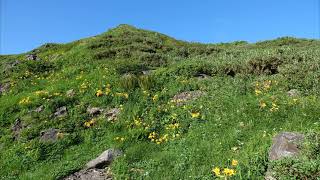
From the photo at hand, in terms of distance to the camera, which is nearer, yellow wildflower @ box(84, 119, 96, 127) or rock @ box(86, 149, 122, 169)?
rock @ box(86, 149, 122, 169)

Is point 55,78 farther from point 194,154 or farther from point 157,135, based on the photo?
point 194,154

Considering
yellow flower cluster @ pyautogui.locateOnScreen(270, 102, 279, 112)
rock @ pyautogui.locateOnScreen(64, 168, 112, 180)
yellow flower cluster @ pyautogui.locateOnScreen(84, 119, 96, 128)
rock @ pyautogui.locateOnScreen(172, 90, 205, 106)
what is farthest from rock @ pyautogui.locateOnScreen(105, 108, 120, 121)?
yellow flower cluster @ pyautogui.locateOnScreen(270, 102, 279, 112)

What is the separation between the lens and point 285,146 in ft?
36.6

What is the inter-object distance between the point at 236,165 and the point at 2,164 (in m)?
8.38

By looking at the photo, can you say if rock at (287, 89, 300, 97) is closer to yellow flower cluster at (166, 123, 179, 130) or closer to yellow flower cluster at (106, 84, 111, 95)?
yellow flower cluster at (166, 123, 179, 130)

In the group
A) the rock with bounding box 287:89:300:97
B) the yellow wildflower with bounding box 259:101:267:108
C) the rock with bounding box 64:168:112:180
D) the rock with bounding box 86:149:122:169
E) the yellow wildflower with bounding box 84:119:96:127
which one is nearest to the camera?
the rock with bounding box 64:168:112:180

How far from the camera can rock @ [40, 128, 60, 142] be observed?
16.8 metres

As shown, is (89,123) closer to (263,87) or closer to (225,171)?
(263,87)

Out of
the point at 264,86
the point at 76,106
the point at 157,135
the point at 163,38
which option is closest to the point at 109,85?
the point at 76,106

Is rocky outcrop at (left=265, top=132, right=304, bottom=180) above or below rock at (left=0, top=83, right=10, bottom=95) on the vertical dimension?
below

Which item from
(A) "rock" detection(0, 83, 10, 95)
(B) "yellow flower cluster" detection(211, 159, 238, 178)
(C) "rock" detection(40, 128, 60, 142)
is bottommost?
(B) "yellow flower cluster" detection(211, 159, 238, 178)

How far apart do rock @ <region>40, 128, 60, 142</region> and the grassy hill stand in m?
0.15

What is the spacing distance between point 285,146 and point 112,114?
8.66 meters

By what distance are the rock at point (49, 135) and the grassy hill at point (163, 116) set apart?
15 cm
